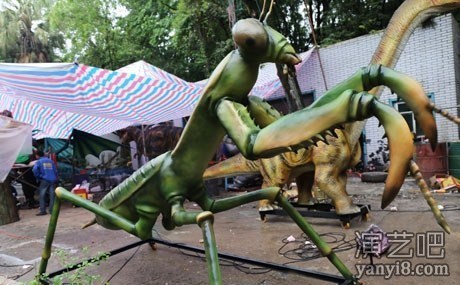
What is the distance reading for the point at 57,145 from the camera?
1254 cm

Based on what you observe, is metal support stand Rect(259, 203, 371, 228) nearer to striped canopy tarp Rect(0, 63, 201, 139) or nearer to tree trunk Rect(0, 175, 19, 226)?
striped canopy tarp Rect(0, 63, 201, 139)

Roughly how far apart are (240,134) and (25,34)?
20761mm

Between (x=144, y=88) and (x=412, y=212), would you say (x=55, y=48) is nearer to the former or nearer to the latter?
(x=144, y=88)

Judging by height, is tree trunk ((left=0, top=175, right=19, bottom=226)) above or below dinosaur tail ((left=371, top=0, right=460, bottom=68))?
below

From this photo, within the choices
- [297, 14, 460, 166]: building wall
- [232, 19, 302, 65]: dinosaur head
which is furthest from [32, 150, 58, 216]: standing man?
[232, 19, 302, 65]: dinosaur head

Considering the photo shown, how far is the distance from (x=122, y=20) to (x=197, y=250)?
1458cm

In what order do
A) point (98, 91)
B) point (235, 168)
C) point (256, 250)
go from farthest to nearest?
point (98, 91), point (235, 168), point (256, 250)

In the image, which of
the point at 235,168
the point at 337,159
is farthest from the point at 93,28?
the point at 337,159

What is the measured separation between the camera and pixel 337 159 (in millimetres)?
4637

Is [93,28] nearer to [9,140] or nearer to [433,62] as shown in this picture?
[9,140]

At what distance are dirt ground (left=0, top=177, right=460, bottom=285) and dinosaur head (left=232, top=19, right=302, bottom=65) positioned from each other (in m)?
1.84

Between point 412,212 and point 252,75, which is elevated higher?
point 252,75

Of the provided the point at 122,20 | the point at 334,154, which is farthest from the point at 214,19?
the point at 334,154

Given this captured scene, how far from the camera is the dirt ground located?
3.12m
